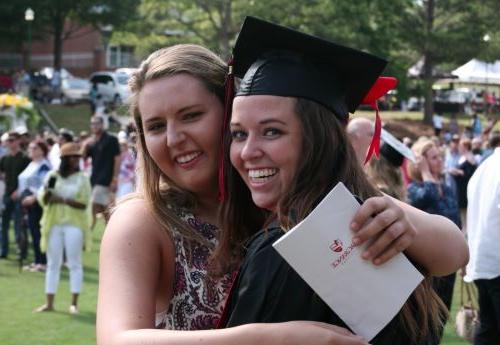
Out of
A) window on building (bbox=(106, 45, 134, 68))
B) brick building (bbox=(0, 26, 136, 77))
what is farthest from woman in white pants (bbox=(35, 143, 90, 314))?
window on building (bbox=(106, 45, 134, 68))

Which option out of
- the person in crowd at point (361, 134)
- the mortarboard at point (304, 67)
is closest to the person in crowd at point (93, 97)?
the person in crowd at point (361, 134)

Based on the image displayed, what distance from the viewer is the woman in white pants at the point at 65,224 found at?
9891 mm

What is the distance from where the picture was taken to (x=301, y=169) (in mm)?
2172

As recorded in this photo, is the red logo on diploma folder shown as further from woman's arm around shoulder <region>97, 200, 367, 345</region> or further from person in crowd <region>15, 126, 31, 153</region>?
person in crowd <region>15, 126, 31, 153</region>

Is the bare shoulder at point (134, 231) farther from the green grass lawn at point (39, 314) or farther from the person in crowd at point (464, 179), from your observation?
the person in crowd at point (464, 179)

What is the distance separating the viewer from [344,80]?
2.43 metres

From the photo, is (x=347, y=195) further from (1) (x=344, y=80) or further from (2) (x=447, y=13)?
(2) (x=447, y=13)

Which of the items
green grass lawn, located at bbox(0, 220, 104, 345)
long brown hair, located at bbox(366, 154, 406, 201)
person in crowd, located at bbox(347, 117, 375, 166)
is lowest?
green grass lawn, located at bbox(0, 220, 104, 345)

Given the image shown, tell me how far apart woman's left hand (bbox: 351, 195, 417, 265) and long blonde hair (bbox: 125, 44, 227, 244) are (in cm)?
88

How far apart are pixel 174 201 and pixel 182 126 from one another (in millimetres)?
262

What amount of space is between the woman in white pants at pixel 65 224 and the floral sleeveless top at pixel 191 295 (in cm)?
728

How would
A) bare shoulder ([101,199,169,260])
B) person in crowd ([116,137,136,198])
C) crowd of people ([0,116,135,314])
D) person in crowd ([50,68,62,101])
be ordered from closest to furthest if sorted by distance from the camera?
1. bare shoulder ([101,199,169,260])
2. crowd of people ([0,116,135,314])
3. person in crowd ([116,137,136,198])
4. person in crowd ([50,68,62,101])

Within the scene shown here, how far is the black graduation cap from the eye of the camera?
7.54 feet

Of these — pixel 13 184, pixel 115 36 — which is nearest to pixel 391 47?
pixel 115 36
